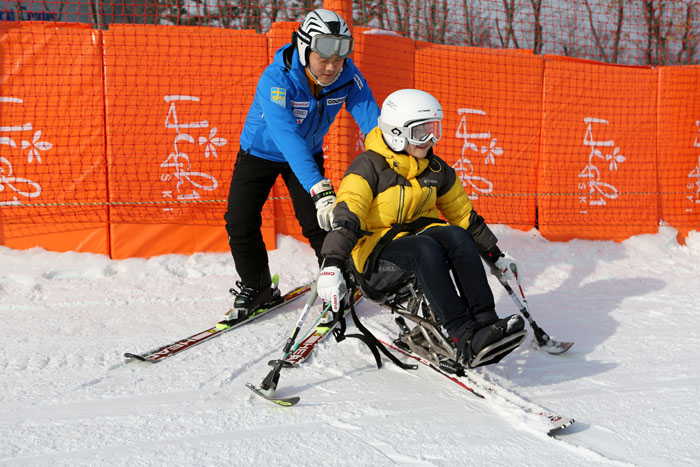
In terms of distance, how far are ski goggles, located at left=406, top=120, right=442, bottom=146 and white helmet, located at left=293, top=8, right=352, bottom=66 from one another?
75 cm

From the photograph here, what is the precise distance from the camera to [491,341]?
9.30 feet

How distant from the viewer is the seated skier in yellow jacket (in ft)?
9.72

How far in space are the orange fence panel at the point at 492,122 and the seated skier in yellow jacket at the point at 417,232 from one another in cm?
354

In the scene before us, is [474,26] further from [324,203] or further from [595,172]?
[324,203]

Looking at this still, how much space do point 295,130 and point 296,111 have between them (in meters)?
0.23

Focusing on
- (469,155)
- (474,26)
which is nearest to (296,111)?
(469,155)

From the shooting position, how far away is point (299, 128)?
4000 mm

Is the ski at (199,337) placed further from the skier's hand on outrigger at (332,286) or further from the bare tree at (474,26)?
the bare tree at (474,26)

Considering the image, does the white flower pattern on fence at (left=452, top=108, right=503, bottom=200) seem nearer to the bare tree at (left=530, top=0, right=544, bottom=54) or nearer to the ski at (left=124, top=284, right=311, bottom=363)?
the bare tree at (left=530, top=0, right=544, bottom=54)

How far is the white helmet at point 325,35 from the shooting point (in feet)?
11.8

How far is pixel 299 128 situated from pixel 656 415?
8.54 feet

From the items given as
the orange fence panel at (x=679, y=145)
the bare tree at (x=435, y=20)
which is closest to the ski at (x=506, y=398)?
the orange fence panel at (x=679, y=145)

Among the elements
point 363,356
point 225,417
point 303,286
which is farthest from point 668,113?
point 225,417

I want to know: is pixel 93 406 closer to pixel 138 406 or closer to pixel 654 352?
pixel 138 406
